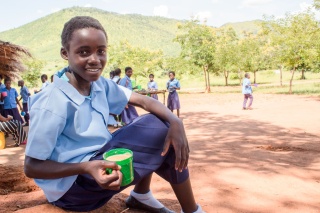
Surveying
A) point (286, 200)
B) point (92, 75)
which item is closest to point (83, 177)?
point (92, 75)

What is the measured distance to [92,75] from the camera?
1.63 m

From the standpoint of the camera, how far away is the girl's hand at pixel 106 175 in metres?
1.34

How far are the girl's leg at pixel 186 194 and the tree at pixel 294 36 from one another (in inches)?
524

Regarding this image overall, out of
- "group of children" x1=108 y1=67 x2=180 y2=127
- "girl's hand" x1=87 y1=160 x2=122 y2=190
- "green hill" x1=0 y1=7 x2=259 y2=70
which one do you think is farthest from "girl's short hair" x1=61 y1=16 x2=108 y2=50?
"green hill" x1=0 y1=7 x2=259 y2=70

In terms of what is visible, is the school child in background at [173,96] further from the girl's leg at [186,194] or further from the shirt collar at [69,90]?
the shirt collar at [69,90]

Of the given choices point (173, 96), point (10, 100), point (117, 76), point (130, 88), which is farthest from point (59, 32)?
point (130, 88)

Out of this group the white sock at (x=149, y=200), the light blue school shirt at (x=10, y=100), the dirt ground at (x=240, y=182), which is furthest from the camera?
the light blue school shirt at (x=10, y=100)

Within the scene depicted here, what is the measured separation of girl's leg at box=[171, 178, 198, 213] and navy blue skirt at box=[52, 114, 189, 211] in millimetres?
42

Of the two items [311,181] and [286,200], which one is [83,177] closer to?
[286,200]

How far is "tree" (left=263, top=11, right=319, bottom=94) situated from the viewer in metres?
13.5

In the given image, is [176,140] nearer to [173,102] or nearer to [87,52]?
[87,52]

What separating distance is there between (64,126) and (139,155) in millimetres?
409

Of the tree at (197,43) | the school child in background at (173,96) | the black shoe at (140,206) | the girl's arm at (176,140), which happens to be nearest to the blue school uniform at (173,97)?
the school child in background at (173,96)

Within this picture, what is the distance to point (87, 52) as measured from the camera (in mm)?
1595
